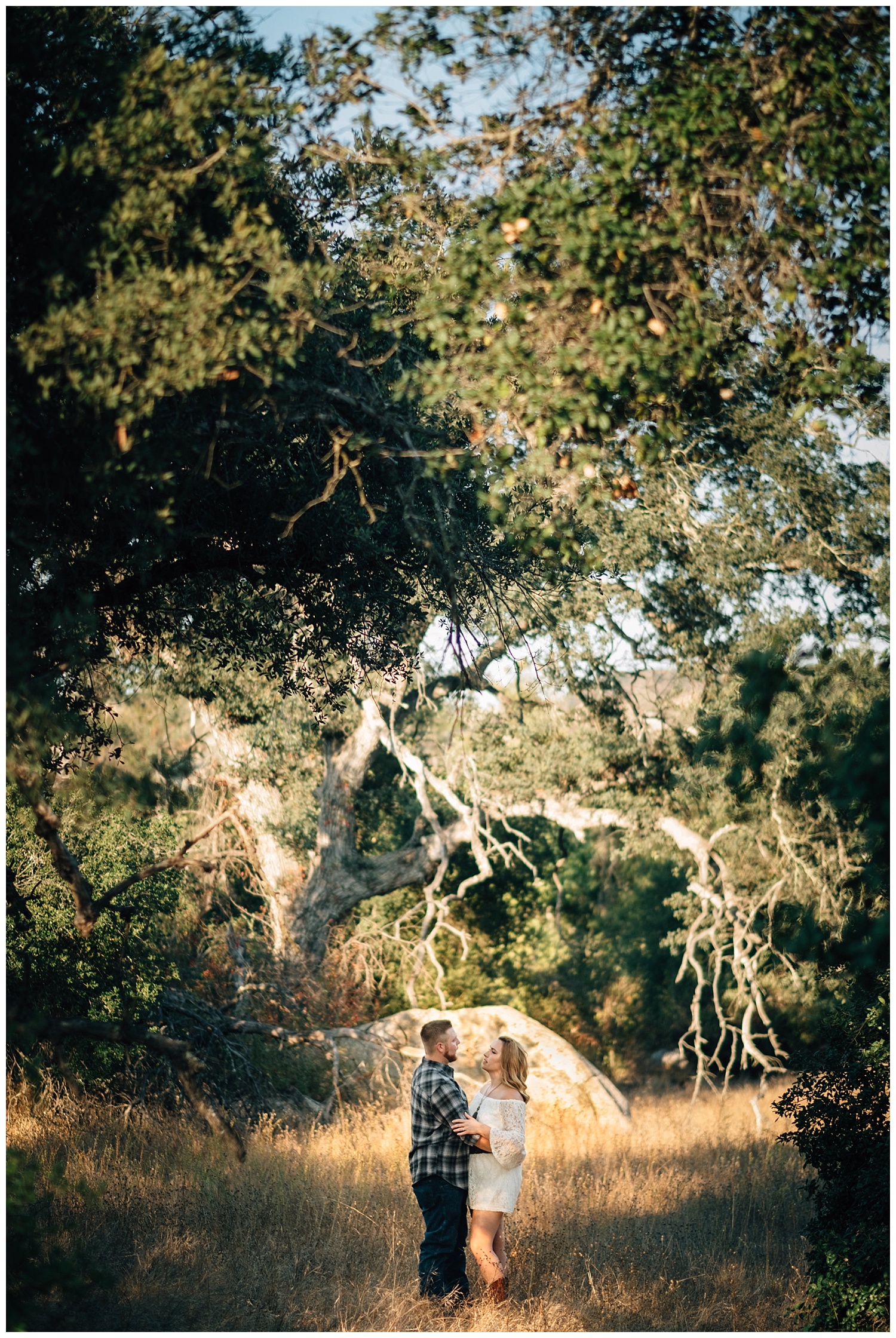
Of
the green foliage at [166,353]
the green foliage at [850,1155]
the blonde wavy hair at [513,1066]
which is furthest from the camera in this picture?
the blonde wavy hair at [513,1066]

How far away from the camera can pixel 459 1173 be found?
5809 millimetres

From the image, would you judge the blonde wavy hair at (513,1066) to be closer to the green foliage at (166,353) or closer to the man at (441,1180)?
the man at (441,1180)

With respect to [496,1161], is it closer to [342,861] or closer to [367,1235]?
[367,1235]

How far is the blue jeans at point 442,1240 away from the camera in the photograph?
5754 mm

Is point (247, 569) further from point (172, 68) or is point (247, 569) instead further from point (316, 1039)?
point (316, 1039)

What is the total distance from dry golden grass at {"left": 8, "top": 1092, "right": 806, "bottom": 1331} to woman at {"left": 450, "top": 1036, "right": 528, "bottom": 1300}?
0.90 feet

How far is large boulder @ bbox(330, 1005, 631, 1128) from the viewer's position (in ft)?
44.7

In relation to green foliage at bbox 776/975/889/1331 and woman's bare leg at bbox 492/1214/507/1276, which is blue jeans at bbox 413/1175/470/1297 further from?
green foliage at bbox 776/975/889/1331

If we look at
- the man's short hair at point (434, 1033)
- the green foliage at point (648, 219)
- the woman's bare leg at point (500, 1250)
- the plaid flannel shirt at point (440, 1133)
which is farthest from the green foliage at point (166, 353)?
the woman's bare leg at point (500, 1250)

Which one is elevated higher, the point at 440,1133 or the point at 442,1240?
the point at 440,1133

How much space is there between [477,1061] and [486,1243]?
27.0 ft

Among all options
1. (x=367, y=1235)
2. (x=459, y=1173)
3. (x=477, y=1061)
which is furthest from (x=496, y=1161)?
(x=477, y=1061)

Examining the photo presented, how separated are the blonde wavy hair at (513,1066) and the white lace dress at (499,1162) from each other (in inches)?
4.7

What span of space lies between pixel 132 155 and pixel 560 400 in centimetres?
206
